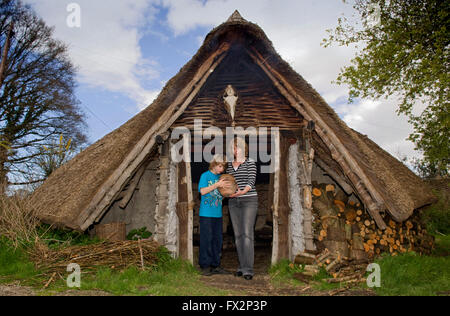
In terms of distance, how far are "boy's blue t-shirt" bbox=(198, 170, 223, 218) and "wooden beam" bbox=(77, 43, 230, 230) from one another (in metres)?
1.15

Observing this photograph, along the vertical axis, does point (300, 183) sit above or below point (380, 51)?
below

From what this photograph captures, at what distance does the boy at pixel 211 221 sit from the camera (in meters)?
4.82

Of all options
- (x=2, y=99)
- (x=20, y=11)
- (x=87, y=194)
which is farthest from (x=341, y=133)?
(x=20, y=11)

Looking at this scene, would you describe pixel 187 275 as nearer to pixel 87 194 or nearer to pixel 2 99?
pixel 87 194

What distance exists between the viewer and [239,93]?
5676 mm

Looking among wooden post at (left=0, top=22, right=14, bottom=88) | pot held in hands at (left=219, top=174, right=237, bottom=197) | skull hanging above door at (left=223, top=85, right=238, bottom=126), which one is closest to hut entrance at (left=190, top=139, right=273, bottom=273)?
skull hanging above door at (left=223, top=85, right=238, bottom=126)

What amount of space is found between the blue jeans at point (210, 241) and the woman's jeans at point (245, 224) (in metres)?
0.34

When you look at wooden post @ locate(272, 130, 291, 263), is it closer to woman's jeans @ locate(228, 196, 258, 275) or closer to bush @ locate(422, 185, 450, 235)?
woman's jeans @ locate(228, 196, 258, 275)

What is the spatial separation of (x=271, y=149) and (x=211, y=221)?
1.69 meters

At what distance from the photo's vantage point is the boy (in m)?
4.82

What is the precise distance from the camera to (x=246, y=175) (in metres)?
4.71

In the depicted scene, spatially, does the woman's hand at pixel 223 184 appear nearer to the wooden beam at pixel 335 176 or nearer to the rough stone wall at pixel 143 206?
the rough stone wall at pixel 143 206

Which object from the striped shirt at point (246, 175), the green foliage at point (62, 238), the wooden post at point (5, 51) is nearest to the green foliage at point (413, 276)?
the striped shirt at point (246, 175)
